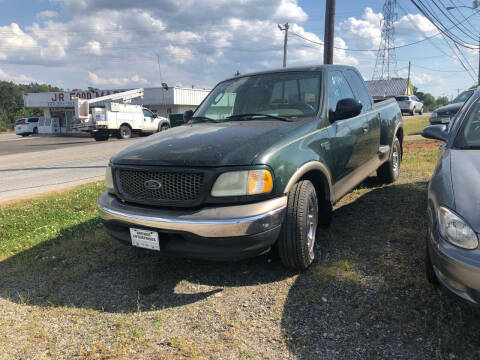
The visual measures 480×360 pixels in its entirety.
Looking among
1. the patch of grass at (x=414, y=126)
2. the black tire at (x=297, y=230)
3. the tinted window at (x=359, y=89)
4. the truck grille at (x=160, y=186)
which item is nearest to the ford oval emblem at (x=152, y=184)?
the truck grille at (x=160, y=186)

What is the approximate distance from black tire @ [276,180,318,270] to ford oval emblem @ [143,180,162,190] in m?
1.04

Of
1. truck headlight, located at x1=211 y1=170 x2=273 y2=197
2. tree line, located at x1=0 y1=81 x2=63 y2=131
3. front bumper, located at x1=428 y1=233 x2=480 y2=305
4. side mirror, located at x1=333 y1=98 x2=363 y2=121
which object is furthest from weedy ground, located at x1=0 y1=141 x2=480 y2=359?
tree line, located at x1=0 y1=81 x2=63 y2=131

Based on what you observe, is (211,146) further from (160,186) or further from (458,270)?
(458,270)

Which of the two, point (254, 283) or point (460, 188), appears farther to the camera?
point (254, 283)

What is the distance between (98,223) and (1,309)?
6.66 feet

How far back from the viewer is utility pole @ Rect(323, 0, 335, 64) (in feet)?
34.8

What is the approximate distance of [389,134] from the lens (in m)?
5.61

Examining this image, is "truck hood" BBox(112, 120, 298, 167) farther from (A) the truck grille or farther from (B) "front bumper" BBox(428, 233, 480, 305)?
(B) "front bumper" BBox(428, 233, 480, 305)

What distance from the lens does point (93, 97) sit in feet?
126

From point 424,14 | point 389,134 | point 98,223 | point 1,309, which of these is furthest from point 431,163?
point 424,14

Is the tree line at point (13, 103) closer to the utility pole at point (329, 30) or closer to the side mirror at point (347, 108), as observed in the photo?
the utility pole at point (329, 30)

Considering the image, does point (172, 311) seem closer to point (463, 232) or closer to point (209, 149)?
point (209, 149)

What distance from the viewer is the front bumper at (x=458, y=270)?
201cm

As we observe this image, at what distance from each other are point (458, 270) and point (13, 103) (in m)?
103
